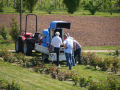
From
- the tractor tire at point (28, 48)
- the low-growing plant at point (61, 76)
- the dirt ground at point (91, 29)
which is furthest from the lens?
the dirt ground at point (91, 29)

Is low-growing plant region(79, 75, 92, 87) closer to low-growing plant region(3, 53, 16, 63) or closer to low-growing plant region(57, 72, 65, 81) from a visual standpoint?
low-growing plant region(57, 72, 65, 81)

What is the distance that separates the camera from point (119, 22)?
42.4m

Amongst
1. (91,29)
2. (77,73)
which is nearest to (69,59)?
(77,73)

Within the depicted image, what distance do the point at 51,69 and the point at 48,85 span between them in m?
2.04

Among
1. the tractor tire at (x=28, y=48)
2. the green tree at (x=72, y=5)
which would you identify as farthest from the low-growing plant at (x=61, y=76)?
the green tree at (x=72, y=5)

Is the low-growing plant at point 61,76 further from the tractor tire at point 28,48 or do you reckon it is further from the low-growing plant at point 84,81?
the tractor tire at point 28,48

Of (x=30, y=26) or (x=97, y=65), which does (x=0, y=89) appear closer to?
(x=97, y=65)

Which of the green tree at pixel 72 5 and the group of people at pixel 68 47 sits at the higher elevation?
the green tree at pixel 72 5

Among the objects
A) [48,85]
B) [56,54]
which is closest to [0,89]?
[48,85]

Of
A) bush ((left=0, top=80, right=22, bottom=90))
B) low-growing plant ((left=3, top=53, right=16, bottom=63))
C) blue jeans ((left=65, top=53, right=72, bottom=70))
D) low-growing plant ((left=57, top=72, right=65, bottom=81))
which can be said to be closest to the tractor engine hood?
blue jeans ((left=65, top=53, right=72, bottom=70))

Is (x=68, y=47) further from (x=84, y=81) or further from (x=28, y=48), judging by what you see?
(x=28, y=48)

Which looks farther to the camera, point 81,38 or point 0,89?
point 81,38

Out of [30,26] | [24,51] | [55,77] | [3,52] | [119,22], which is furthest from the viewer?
[119,22]

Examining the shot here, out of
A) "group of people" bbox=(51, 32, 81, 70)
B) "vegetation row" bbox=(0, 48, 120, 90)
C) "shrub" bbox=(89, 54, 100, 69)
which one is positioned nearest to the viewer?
"vegetation row" bbox=(0, 48, 120, 90)
